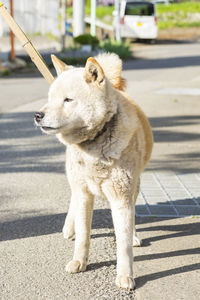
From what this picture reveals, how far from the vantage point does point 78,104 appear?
3.58 metres

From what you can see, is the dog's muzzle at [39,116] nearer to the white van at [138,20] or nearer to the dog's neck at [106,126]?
the dog's neck at [106,126]

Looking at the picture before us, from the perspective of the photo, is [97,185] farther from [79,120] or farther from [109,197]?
[79,120]

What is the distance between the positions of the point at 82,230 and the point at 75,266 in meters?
0.26

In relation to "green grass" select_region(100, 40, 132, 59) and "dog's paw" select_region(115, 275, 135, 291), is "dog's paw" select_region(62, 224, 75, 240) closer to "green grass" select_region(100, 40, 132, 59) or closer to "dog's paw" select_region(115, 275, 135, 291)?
"dog's paw" select_region(115, 275, 135, 291)

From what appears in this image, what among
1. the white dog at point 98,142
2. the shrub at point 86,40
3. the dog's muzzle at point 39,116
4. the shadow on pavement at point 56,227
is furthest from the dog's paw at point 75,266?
the shrub at point 86,40

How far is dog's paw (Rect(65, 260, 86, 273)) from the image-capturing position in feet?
13.2

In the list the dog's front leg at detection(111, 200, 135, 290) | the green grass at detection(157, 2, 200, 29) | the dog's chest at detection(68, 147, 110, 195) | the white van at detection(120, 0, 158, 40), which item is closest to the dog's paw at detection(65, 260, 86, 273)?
the dog's front leg at detection(111, 200, 135, 290)

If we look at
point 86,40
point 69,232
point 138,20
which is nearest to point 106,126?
point 69,232

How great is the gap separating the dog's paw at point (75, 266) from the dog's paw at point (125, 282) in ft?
1.13

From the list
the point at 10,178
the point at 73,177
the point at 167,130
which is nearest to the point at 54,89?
the point at 73,177

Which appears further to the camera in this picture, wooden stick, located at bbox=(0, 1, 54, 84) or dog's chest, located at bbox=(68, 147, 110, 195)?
wooden stick, located at bbox=(0, 1, 54, 84)

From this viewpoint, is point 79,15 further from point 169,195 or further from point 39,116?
point 39,116

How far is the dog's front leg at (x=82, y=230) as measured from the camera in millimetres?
4043

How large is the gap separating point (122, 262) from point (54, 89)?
4.08ft
